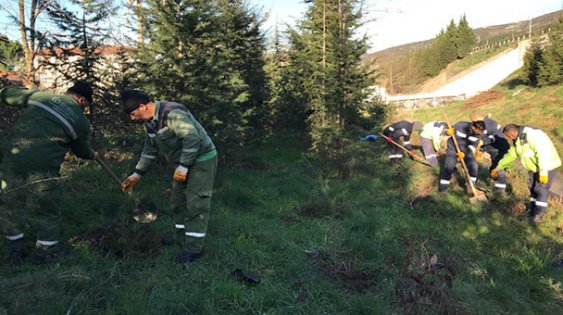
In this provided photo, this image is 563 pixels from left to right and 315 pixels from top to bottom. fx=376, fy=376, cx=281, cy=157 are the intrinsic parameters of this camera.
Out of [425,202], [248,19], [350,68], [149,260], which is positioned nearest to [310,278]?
[149,260]

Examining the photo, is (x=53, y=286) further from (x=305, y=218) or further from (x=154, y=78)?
(x=154, y=78)

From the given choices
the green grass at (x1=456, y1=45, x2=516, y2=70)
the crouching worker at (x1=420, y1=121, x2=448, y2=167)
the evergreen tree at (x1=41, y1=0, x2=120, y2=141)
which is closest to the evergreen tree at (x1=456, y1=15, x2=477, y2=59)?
the green grass at (x1=456, y1=45, x2=516, y2=70)

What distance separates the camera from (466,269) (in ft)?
13.5

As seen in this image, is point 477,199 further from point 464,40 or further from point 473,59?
point 464,40

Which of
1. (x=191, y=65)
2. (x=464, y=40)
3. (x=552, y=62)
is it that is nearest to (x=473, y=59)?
(x=464, y=40)

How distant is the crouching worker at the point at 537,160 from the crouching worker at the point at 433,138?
244cm

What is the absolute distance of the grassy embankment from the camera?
9.64ft

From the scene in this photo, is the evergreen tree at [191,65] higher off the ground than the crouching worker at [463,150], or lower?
higher

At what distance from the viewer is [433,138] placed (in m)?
8.92

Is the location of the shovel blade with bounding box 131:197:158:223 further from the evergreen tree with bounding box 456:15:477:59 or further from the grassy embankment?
the evergreen tree with bounding box 456:15:477:59

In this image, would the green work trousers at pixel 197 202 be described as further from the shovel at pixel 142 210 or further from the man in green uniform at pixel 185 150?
the shovel at pixel 142 210

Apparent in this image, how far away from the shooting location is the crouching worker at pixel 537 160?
6004 millimetres

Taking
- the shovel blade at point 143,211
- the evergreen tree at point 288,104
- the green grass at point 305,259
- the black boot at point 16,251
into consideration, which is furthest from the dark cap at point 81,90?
the evergreen tree at point 288,104

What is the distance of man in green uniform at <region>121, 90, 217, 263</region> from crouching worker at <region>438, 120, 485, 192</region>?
17.1ft
